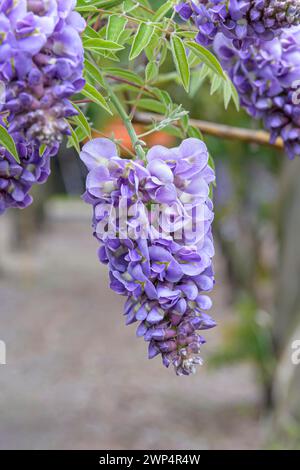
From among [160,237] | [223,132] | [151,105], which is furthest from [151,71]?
[223,132]

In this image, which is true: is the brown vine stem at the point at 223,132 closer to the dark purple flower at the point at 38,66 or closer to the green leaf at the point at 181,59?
the green leaf at the point at 181,59

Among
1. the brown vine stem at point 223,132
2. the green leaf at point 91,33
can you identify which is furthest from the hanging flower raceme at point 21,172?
the brown vine stem at point 223,132

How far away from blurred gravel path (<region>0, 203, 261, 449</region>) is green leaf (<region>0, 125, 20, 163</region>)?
481cm

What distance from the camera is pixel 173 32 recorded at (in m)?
0.83

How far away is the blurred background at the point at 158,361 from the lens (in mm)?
5453

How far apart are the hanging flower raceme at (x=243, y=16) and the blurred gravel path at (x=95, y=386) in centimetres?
482

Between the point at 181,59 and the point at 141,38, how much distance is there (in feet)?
0.15

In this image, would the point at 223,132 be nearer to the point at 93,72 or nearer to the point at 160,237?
the point at 93,72

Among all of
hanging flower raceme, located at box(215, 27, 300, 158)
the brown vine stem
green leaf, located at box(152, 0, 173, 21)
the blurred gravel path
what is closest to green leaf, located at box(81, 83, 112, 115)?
green leaf, located at box(152, 0, 173, 21)

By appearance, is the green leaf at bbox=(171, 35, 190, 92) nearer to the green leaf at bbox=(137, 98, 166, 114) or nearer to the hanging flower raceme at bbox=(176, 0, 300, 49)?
the hanging flower raceme at bbox=(176, 0, 300, 49)

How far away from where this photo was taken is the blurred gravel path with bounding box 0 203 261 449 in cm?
596

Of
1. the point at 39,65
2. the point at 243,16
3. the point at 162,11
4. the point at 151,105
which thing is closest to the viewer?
the point at 39,65

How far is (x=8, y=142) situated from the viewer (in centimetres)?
69

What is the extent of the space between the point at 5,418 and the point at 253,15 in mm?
5700
